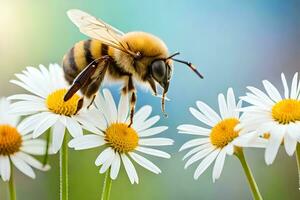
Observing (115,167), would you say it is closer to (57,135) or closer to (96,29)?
(57,135)

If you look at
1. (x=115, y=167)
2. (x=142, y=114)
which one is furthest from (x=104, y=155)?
(x=142, y=114)

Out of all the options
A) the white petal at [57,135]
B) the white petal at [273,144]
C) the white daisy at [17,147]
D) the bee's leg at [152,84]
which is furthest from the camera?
the bee's leg at [152,84]

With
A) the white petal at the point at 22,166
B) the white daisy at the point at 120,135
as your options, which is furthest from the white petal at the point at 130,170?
the white petal at the point at 22,166

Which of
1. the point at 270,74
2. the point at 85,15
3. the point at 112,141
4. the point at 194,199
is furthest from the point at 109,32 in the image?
the point at 270,74

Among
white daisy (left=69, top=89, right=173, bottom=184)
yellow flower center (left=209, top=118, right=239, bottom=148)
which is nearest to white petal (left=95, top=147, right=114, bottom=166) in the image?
white daisy (left=69, top=89, right=173, bottom=184)

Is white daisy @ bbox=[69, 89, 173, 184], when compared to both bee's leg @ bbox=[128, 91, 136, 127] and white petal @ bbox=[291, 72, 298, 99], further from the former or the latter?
white petal @ bbox=[291, 72, 298, 99]

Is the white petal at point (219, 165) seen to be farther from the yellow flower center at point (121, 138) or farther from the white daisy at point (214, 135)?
the yellow flower center at point (121, 138)

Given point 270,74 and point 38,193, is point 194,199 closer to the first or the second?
point 38,193
